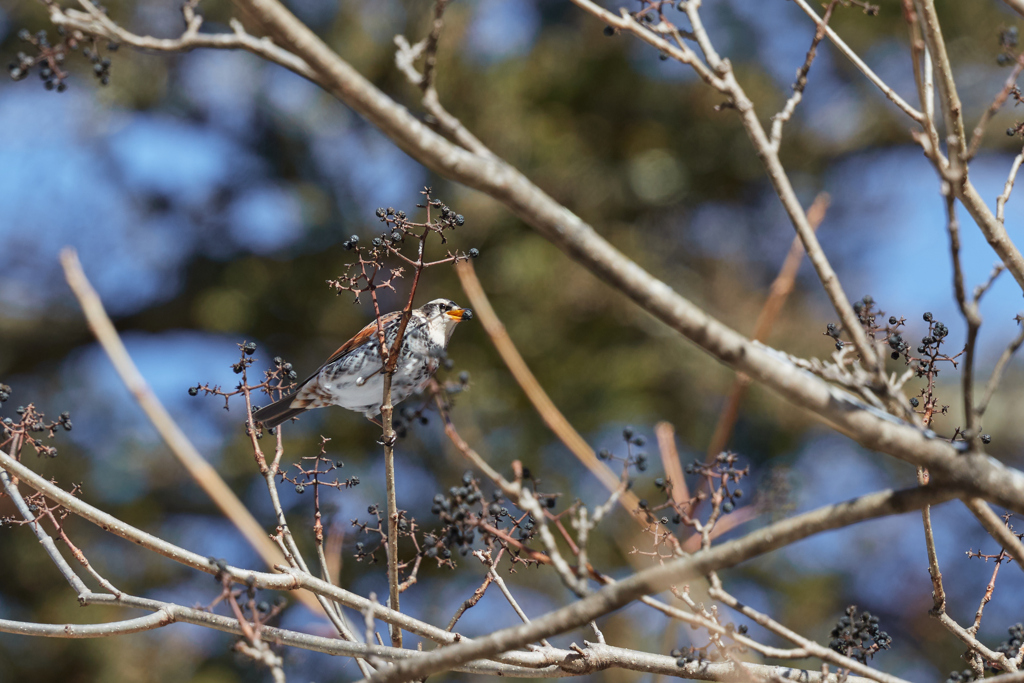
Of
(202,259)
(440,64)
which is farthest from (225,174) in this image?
(440,64)

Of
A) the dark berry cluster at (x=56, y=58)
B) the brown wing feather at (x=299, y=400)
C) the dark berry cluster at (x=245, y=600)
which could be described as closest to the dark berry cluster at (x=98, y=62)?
the dark berry cluster at (x=56, y=58)

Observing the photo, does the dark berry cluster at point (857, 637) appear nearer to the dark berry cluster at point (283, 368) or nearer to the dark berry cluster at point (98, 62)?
the dark berry cluster at point (283, 368)

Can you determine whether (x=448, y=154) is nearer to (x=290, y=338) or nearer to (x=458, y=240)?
(x=458, y=240)

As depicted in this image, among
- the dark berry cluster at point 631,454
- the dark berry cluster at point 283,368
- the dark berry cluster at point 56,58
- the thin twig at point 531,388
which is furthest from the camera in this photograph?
the dark berry cluster at point 283,368

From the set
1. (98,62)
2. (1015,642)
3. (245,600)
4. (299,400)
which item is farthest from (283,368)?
(1015,642)

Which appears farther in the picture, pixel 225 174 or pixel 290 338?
pixel 225 174

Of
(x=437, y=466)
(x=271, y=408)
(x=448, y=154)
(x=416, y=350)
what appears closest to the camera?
(x=448, y=154)
